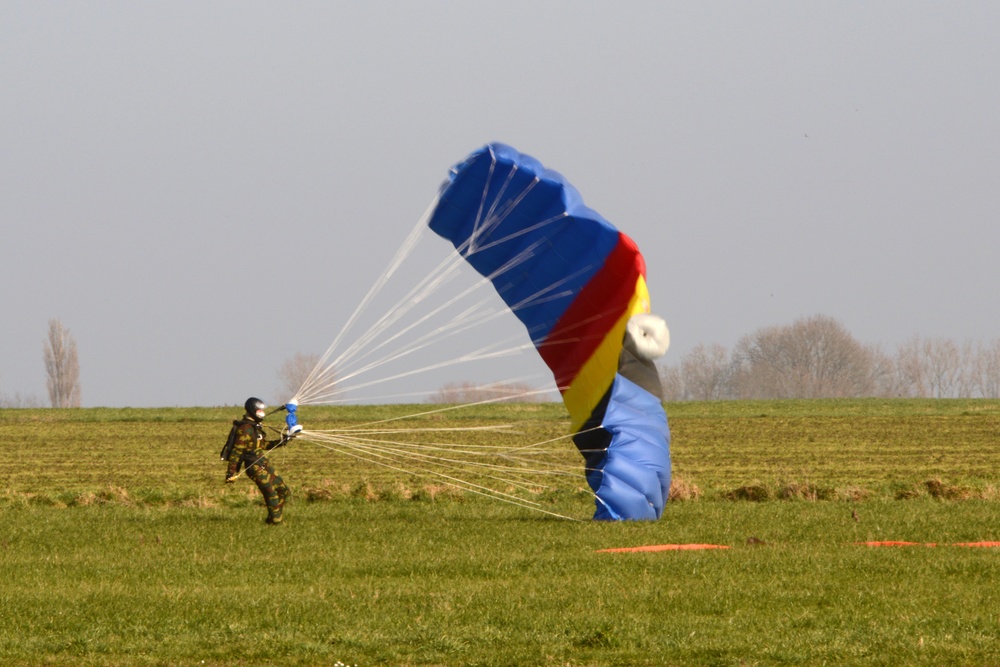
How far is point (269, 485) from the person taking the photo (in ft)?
45.8

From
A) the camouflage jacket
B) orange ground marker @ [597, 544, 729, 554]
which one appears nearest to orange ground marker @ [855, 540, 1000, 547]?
orange ground marker @ [597, 544, 729, 554]

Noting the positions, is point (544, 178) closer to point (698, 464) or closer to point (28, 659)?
point (28, 659)

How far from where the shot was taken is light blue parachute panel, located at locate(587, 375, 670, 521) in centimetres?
1359

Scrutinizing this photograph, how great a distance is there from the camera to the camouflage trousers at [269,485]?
1381 centimetres

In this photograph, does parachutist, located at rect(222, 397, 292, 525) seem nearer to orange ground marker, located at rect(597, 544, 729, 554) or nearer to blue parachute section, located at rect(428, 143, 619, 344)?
blue parachute section, located at rect(428, 143, 619, 344)

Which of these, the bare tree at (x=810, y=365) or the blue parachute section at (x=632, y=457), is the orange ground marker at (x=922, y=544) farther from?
the bare tree at (x=810, y=365)

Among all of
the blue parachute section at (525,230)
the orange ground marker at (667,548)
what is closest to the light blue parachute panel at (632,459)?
the blue parachute section at (525,230)

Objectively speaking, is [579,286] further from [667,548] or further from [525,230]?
[667,548]

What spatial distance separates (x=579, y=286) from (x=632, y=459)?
183 cm

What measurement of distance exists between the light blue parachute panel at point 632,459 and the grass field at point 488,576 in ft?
0.85

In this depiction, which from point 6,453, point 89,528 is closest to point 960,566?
point 89,528

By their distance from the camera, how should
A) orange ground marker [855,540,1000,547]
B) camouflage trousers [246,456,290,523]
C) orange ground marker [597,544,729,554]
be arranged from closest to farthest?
orange ground marker [597,544,729,554] → orange ground marker [855,540,1000,547] → camouflage trousers [246,456,290,523]

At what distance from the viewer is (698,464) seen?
24688mm

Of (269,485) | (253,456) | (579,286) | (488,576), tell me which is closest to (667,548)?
(488,576)
